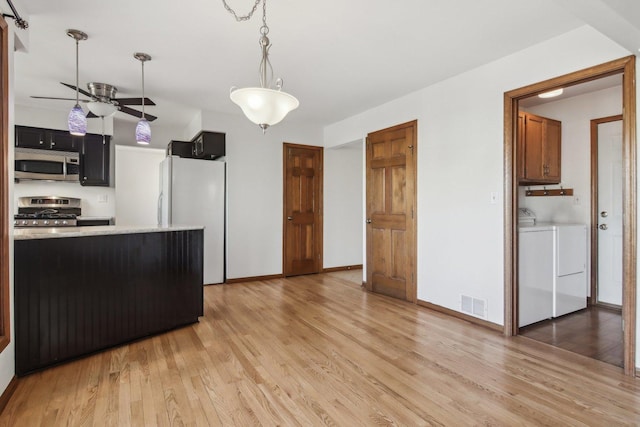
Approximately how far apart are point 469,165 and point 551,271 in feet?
4.64

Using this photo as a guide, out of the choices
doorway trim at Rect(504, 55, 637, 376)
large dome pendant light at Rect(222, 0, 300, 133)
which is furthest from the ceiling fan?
doorway trim at Rect(504, 55, 637, 376)

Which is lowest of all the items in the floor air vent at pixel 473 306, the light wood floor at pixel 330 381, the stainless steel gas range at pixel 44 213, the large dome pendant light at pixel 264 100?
the light wood floor at pixel 330 381

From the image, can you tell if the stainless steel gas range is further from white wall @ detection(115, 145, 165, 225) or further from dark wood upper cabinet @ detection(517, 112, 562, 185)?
Answer: dark wood upper cabinet @ detection(517, 112, 562, 185)

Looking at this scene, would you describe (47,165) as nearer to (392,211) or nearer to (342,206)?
(342,206)

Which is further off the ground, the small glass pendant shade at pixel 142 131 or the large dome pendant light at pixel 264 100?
the small glass pendant shade at pixel 142 131

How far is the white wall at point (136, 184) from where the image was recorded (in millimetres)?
5633

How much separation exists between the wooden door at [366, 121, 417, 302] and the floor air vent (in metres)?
0.67

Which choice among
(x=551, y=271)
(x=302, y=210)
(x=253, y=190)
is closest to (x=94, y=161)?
(x=253, y=190)

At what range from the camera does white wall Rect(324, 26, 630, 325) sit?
9.41ft

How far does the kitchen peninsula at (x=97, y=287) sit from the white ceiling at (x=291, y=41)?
1.47 metres

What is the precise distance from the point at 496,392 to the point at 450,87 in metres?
2.96

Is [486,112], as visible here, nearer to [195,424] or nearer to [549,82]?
[549,82]

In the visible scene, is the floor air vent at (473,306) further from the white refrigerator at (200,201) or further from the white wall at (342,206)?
the white refrigerator at (200,201)

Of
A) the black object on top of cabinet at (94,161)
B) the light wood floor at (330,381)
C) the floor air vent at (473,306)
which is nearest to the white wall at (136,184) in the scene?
the black object on top of cabinet at (94,161)
